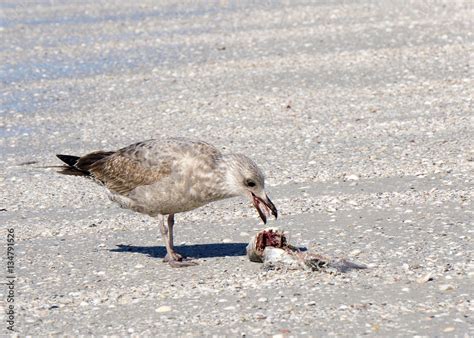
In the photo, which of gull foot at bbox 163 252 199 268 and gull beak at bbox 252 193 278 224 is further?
gull foot at bbox 163 252 199 268

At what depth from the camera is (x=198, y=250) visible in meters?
9.50

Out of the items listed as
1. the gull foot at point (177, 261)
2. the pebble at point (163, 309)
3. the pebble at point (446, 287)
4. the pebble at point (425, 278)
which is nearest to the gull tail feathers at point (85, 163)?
the gull foot at point (177, 261)

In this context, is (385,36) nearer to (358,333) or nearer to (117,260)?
(117,260)

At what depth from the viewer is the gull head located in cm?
863

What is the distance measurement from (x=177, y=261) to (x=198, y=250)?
51 cm

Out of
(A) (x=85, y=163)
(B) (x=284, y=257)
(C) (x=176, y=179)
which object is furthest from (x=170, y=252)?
(A) (x=85, y=163)

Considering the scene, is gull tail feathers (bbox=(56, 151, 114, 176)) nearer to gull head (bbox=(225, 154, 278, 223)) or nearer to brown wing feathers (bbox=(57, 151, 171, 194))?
brown wing feathers (bbox=(57, 151, 171, 194))

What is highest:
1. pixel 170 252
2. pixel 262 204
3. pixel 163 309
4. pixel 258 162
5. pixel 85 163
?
pixel 85 163

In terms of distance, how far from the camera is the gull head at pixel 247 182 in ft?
28.3

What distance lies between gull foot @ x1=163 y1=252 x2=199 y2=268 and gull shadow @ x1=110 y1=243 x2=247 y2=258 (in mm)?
241

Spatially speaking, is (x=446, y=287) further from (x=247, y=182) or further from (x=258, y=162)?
(x=258, y=162)

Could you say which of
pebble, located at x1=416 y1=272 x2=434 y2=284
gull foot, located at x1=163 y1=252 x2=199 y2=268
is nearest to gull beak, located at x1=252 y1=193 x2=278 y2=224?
gull foot, located at x1=163 y1=252 x2=199 y2=268

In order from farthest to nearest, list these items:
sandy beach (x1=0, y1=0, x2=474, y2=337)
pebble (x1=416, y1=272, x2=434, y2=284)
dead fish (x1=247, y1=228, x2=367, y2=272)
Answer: dead fish (x1=247, y1=228, x2=367, y2=272) < pebble (x1=416, y1=272, x2=434, y2=284) < sandy beach (x1=0, y1=0, x2=474, y2=337)

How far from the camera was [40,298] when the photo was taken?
27.3 feet
